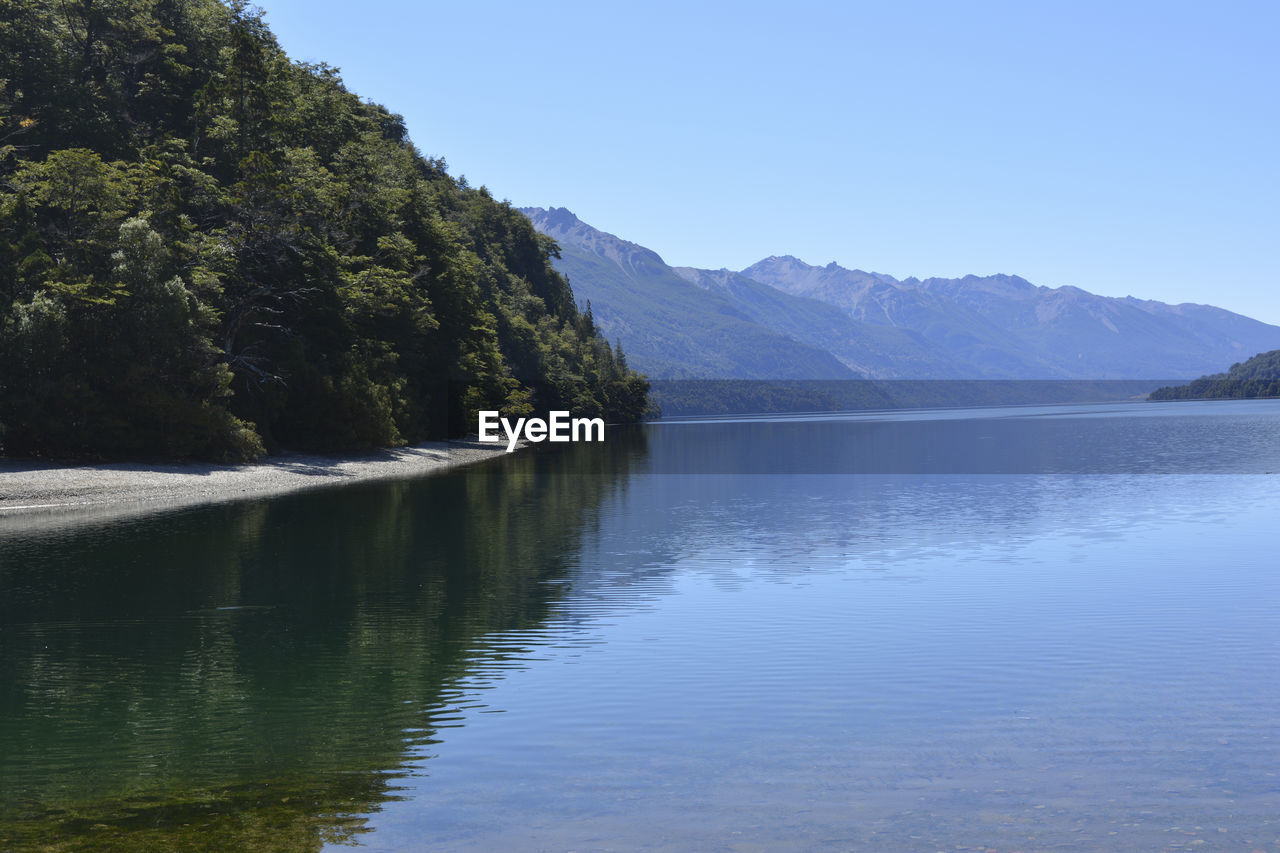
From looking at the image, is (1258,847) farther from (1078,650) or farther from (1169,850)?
(1078,650)

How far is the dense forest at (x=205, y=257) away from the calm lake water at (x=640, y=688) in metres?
21.4

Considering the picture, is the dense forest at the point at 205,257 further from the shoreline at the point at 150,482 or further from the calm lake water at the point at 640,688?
the calm lake water at the point at 640,688

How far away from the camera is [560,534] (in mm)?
44938

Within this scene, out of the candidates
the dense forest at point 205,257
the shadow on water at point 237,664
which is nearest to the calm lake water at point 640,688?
the shadow on water at point 237,664

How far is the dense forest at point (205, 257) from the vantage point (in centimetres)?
6228

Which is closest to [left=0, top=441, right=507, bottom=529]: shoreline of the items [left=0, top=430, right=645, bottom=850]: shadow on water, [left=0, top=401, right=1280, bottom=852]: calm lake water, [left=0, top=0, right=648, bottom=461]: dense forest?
[left=0, top=0, right=648, bottom=461]: dense forest

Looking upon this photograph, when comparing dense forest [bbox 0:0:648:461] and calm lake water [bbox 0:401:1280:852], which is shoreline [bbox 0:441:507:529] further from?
calm lake water [bbox 0:401:1280:852]

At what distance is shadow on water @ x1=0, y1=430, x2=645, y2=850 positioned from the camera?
13078 millimetres

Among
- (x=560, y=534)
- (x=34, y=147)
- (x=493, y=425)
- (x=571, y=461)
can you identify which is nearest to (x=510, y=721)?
(x=560, y=534)

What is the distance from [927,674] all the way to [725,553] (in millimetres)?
18727

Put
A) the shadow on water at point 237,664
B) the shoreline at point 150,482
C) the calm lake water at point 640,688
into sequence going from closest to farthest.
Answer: the calm lake water at point 640,688 → the shadow on water at point 237,664 → the shoreline at point 150,482

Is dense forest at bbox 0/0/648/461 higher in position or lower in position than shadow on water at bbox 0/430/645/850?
higher

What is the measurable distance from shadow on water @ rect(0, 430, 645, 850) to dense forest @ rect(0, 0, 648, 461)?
64.9 ft

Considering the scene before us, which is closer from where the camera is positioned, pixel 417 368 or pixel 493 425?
pixel 417 368
